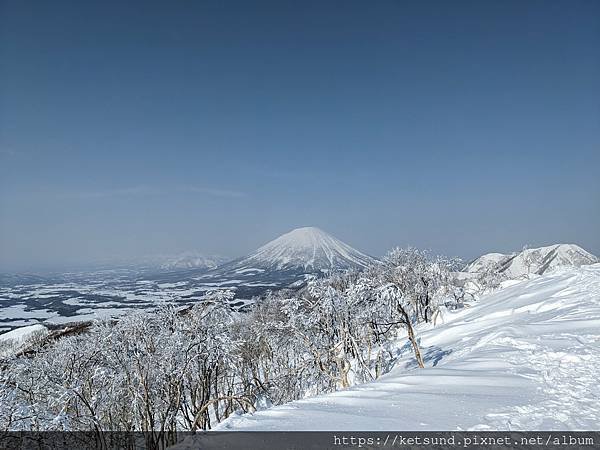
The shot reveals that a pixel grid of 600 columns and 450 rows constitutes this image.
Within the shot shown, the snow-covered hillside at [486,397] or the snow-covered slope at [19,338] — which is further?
the snow-covered slope at [19,338]

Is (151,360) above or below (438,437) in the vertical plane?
below

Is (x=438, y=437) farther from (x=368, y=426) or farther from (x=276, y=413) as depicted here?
(x=276, y=413)

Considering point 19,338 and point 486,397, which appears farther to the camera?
point 19,338

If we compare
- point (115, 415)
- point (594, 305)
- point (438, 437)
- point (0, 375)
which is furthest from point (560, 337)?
point (0, 375)

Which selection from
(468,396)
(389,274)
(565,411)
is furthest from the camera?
(389,274)

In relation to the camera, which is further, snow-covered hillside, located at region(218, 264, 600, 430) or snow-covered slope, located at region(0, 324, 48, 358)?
snow-covered slope, located at region(0, 324, 48, 358)

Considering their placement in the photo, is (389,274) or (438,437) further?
(389,274)

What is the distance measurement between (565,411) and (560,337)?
8.13m

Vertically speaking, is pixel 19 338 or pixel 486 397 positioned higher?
pixel 486 397

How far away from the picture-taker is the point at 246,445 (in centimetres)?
578

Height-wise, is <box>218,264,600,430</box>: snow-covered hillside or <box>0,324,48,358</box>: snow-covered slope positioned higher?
<box>218,264,600,430</box>: snow-covered hillside

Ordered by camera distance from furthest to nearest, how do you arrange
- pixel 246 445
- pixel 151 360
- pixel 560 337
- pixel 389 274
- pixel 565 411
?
pixel 389 274, pixel 151 360, pixel 560 337, pixel 565 411, pixel 246 445

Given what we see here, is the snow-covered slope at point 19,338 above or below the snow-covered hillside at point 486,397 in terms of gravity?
below

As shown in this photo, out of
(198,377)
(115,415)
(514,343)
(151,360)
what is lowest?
(115,415)
